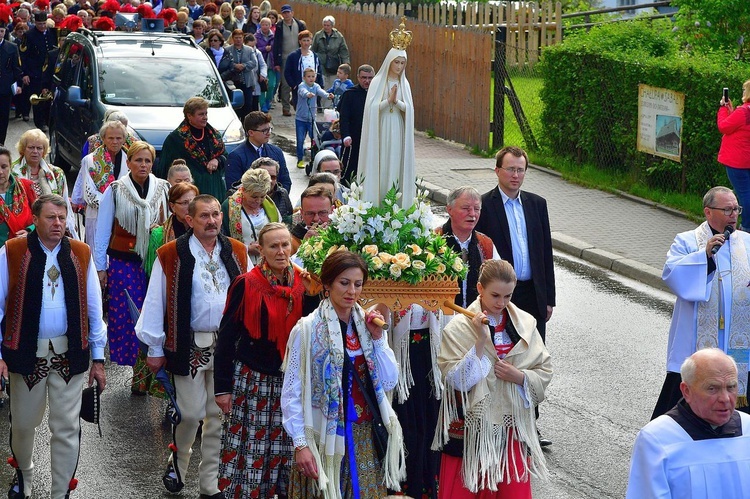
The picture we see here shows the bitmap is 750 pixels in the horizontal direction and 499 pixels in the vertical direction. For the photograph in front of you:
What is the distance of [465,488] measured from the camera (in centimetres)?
705

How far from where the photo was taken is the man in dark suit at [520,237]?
921 centimetres

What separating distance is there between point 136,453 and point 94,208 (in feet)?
9.98

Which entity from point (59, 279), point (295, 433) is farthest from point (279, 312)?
point (59, 279)

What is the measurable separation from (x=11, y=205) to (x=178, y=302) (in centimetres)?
245

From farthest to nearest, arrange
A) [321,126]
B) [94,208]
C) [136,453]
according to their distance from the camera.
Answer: [321,126] → [94,208] → [136,453]

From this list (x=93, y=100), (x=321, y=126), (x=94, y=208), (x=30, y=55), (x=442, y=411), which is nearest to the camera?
(x=442, y=411)

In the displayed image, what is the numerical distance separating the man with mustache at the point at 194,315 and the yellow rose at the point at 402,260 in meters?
1.49

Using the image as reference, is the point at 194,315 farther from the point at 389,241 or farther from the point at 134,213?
the point at 134,213

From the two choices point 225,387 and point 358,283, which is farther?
point 225,387

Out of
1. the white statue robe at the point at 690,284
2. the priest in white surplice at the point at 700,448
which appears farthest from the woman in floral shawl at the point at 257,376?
the white statue robe at the point at 690,284

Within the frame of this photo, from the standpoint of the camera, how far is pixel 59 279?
7.79m

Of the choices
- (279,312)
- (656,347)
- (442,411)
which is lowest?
(656,347)

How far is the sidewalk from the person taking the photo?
49.2 feet

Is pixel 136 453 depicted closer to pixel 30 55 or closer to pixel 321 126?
pixel 321 126
